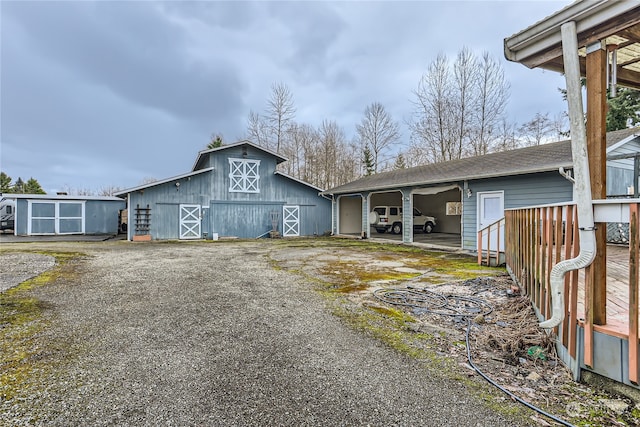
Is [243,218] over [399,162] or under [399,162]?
under

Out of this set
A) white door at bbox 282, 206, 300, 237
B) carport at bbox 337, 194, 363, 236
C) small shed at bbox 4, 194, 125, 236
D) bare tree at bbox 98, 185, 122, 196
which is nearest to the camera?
small shed at bbox 4, 194, 125, 236

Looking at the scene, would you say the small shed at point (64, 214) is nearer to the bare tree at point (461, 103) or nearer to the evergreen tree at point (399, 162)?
the evergreen tree at point (399, 162)

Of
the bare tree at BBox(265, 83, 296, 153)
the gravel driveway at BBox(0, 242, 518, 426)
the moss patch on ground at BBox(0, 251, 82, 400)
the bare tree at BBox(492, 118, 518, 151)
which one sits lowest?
the gravel driveway at BBox(0, 242, 518, 426)

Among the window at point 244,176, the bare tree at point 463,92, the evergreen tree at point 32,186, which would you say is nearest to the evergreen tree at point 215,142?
the window at point 244,176

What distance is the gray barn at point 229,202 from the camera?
14562 millimetres

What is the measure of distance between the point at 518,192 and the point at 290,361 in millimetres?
9017

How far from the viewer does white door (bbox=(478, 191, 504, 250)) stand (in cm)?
939

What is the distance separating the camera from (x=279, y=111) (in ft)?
82.9

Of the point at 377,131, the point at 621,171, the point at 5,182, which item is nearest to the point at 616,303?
the point at 621,171

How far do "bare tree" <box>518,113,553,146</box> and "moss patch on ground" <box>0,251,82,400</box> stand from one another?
24354mm

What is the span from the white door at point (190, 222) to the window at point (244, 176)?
2095 mm

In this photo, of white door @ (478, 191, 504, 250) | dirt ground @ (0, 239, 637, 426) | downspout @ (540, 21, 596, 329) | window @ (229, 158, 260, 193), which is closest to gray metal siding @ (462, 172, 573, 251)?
white door @ (478, 191, 504, 250)

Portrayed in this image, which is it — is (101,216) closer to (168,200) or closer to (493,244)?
(168,200)

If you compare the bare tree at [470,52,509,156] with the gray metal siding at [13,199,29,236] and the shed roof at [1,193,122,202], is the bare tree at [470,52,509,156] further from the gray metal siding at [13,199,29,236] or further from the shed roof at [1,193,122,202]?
the gray metal siding at [13,199,29,236]
